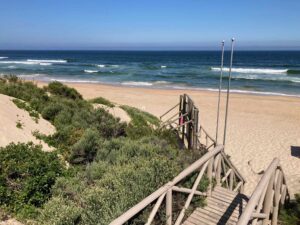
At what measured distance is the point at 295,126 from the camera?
17.6 m

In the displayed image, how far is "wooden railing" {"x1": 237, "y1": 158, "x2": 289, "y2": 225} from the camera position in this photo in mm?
3189

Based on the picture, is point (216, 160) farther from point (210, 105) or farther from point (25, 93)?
point (210, 105)

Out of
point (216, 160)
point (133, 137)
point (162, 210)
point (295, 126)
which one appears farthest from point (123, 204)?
point (295, 126)

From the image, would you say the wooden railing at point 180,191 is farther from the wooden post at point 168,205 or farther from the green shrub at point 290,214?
the green shrub at point 290,214

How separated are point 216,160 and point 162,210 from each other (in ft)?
5.39

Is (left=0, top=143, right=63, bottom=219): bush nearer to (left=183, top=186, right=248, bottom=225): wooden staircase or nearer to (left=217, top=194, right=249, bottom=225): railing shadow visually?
(left=183, top=186, right=248, bottom=225): wooden staircase

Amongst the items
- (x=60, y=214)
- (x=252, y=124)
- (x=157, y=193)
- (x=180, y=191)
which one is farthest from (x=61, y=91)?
(x=157, y=193)

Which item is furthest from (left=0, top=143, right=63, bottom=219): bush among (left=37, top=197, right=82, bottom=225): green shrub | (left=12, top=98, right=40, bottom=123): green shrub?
(left=12, top=98, right=40, bottom=123): green shrub

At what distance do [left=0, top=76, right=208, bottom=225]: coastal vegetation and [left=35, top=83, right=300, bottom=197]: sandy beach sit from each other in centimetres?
420

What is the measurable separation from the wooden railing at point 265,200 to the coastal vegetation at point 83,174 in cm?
112

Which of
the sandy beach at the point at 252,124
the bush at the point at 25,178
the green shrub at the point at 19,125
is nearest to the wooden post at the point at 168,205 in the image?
the bush at the point at 25,178

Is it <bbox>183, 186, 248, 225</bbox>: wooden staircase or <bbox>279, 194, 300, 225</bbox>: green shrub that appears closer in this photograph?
<bbox>183, 186, 248, 225</bbox>: wooden staircase

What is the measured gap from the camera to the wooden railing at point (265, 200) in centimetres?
319

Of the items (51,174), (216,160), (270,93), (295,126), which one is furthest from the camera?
(270,93)
